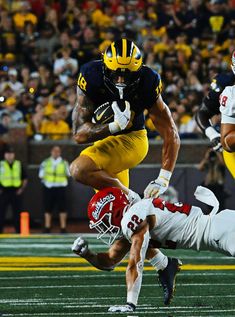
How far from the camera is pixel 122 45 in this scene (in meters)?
7.63

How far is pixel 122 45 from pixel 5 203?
8419 millimetres

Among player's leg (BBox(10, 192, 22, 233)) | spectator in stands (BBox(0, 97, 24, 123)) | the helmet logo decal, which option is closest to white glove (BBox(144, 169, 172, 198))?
the helmet logo decal

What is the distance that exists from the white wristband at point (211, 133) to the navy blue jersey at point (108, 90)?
0.62m

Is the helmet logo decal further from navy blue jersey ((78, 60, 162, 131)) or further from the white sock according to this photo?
navy blue jersey ((78, 60, 162, 131))

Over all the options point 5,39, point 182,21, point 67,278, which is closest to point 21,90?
point 5,39

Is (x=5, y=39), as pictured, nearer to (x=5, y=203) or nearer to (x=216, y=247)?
(x=5, y=203)

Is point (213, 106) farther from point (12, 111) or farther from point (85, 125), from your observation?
point (12, 111)

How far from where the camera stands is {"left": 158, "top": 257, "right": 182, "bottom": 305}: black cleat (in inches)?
277

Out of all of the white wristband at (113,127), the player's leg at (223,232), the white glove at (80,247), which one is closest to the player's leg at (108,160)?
the white wristband at (113,127)

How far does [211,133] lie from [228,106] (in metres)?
1.17

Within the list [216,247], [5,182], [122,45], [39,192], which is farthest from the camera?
[39,192]

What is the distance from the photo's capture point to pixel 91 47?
18078mm

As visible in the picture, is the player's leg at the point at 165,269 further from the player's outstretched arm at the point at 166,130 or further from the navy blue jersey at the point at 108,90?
the navy blue jersey at the point at 108,90

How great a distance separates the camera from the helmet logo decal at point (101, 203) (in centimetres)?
656
